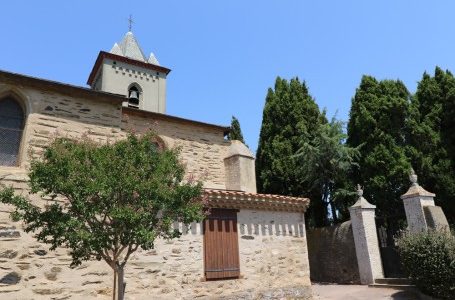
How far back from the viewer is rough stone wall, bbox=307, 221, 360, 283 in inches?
615

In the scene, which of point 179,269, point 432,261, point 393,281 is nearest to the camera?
point 179,269

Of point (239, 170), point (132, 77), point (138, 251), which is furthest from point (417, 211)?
point (132, 77)

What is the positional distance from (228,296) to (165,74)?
50.2 feet

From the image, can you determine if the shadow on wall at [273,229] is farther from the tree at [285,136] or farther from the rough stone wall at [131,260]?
the tree at [285,136]

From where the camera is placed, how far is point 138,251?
353 inches

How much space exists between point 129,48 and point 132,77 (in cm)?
284

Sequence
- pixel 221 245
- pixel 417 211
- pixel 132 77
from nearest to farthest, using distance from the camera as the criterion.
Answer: pixel 221 245
pixel 417 211
pixel 132 77

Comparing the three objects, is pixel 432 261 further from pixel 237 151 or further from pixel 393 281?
pixel 237 151

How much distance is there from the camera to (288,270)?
1138 centimetres

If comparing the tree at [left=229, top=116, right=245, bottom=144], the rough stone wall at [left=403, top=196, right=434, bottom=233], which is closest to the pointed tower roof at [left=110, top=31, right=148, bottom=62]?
the tree at [left=229, top=116, right=245, bottom=144]

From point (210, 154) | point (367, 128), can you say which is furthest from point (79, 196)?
point (367, 128)

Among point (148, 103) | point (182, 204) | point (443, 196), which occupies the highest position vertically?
point (148, 103)

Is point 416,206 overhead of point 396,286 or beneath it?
overhead

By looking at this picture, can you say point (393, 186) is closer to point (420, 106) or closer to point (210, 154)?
point (420, 106)
